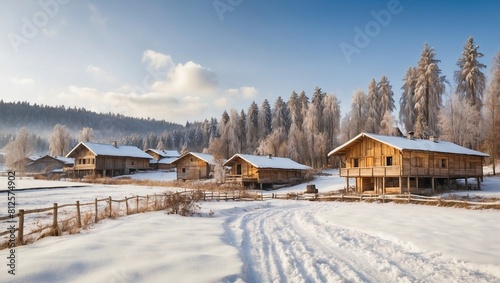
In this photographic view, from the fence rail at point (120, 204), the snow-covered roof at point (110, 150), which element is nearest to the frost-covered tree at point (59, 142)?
the snow-covered roof at point (110, 150)

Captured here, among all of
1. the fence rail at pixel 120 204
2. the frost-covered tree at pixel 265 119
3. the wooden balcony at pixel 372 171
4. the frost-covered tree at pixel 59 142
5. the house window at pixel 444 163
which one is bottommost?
the fence rail at pixel 120 204

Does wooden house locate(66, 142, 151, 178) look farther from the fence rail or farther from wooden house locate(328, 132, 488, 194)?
wooden house locate(328, 132, 488, 194)

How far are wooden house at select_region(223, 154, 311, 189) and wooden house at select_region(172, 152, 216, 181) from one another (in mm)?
9154

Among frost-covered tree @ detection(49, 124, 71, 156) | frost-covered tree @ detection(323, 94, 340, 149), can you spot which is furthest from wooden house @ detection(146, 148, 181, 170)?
frost-covered tree @ detection(323, 94, 340, 149)

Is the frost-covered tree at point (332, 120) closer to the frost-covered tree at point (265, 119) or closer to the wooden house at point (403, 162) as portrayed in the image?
the frost-covered tree at point (265, 119)

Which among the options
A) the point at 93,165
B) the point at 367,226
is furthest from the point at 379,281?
the point at 93,165

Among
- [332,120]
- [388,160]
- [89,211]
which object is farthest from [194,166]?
[89,211]

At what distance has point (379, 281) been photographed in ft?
23.1

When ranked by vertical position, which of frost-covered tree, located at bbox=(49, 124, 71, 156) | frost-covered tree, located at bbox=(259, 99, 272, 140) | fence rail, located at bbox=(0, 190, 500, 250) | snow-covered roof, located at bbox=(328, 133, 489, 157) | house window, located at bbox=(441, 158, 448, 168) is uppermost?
frost-covered tree, located at bbox=(259, 99, 272, 140)

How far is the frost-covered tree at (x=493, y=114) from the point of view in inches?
1656

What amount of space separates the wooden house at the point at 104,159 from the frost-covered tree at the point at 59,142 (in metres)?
24.7

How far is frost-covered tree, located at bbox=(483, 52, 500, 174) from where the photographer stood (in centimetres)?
4206

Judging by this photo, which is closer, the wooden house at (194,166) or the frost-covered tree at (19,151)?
the wooden house at (194,166)

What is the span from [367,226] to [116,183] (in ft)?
147
